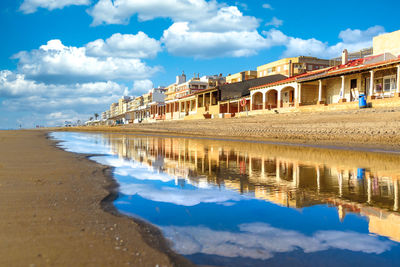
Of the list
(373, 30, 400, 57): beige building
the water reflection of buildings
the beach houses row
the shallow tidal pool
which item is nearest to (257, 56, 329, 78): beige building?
the beach houses row

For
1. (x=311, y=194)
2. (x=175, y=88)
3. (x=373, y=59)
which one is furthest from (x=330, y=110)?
(x=175, y=88)

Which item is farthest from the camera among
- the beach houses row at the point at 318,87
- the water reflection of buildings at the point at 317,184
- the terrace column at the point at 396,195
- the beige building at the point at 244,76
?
the beige building at the point at 244,76

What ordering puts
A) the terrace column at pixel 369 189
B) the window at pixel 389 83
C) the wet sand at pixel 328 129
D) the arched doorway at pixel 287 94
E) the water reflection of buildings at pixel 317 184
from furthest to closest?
the arched doorway at pixel 287 94, the window at pixel 389 83, the wet sand at pixel 328 129, the terrace column at pixel 369 189, the water reflection of buildings at pixel 317 184

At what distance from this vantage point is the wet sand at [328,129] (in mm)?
16750

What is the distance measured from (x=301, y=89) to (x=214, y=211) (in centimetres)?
3376

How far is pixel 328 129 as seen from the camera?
819 inches

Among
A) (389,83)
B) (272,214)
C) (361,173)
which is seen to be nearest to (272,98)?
(389,83)

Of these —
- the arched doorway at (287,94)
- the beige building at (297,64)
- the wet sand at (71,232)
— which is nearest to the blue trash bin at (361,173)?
the wet sand at (71,232)

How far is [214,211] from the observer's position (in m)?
4.29

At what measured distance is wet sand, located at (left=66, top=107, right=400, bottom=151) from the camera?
16.8 metres

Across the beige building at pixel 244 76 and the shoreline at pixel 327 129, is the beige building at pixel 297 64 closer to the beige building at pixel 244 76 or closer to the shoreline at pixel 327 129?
the beige building at pixel 244 76

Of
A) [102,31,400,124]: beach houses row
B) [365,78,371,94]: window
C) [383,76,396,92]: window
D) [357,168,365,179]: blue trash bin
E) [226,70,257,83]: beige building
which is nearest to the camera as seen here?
[357,168,365,179]: blue trash bin

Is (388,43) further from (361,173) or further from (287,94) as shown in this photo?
(361,173)

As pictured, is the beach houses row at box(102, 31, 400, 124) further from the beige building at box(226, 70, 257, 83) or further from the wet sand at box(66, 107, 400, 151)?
the wet sand at box(66, 107, 400, 151)
